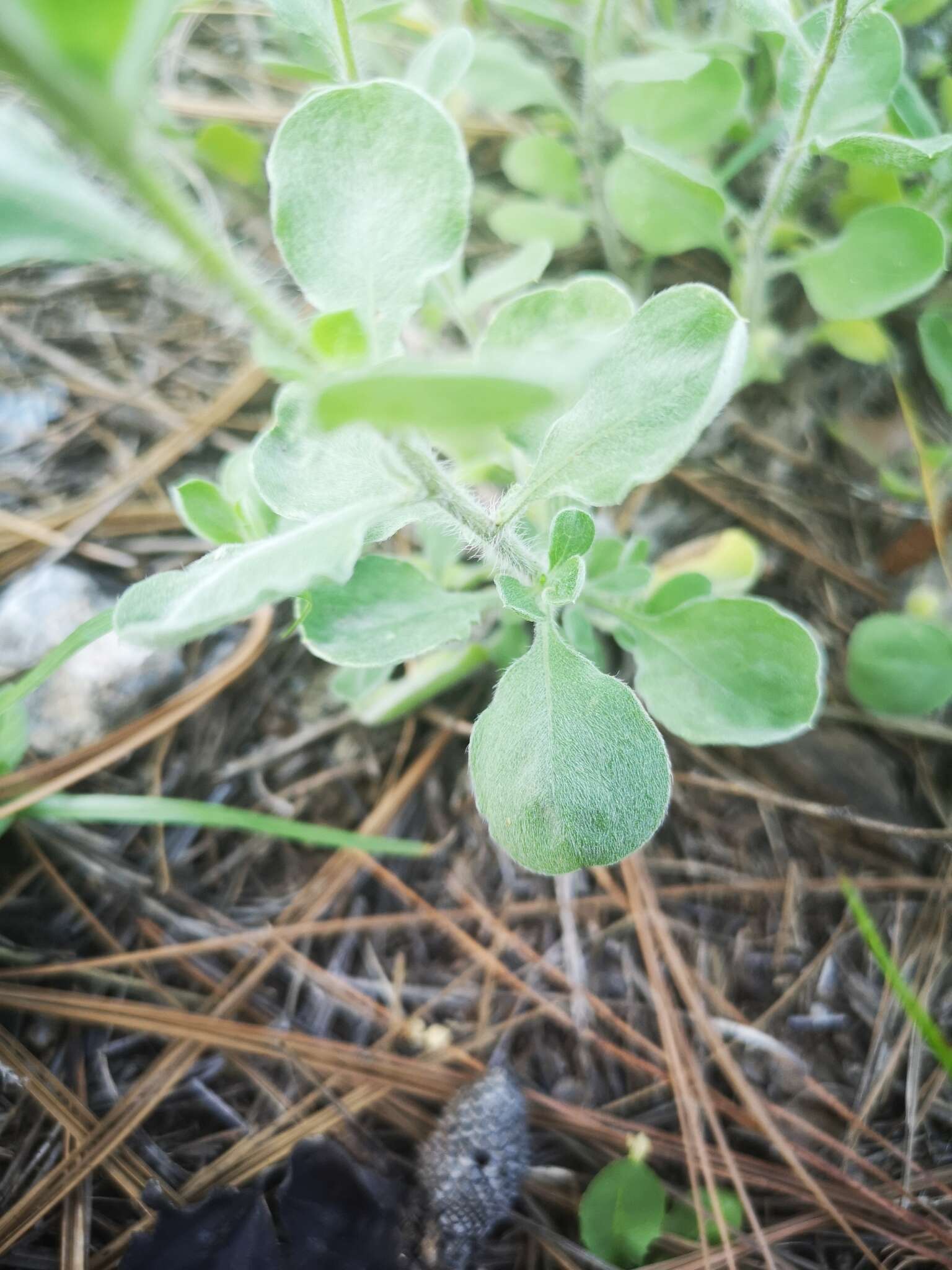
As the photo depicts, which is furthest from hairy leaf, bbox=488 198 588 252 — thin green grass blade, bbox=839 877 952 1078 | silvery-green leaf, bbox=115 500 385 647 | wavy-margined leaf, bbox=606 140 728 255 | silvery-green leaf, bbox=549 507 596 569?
thin green grass blade, bbox=839 877 952 1078

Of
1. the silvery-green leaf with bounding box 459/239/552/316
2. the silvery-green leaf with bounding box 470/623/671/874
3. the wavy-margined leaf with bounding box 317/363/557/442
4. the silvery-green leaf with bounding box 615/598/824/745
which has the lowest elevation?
the silvery-green leaf with bounding box 615/598/824/745

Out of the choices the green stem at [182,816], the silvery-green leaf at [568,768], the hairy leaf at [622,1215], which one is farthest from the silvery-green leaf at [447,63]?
the hairy leaf at [622,1215]

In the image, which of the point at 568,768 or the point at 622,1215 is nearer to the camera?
the point at 568,768

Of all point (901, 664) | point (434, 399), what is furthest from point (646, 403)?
point (901, 664)

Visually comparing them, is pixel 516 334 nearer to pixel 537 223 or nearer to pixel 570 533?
pixel 570 533

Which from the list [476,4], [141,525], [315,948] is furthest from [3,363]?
[315,948]

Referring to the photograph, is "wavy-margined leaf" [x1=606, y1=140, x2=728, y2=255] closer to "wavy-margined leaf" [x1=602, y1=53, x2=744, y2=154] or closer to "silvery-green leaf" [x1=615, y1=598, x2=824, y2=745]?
"wavy-margined leaf" [x1=602, y1=53, x2=744, y2=154]
